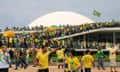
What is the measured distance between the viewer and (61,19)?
95.3 meters

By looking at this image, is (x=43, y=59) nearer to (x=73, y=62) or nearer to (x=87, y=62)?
(x=73, y=62)

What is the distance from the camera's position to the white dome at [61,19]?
9238 cm

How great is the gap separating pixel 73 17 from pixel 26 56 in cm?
6622

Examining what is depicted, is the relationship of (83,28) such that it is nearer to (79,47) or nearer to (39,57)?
(79,47)

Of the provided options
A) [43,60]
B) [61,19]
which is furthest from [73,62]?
[61,19]

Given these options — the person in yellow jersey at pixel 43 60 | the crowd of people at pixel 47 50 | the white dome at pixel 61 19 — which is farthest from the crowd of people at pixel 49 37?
the white dome at pixel 61 19

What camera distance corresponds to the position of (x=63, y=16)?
98062mm

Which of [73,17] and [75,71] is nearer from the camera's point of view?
[75,71]

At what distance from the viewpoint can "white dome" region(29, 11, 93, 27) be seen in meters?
92.4

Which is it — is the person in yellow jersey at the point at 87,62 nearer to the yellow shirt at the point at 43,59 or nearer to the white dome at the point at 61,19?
the yellow shirt at the point at 43,59

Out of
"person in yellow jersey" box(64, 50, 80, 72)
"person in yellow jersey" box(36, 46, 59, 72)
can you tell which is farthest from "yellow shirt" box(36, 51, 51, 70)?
"person in yellow jersey" box(64, 50, 80, 72)

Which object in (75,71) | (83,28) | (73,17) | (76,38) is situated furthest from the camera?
(73,17)

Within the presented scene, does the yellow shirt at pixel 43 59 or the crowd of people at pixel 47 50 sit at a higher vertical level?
the yellow shirt at pixel 43 59

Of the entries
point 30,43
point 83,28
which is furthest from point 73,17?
point 30,43
